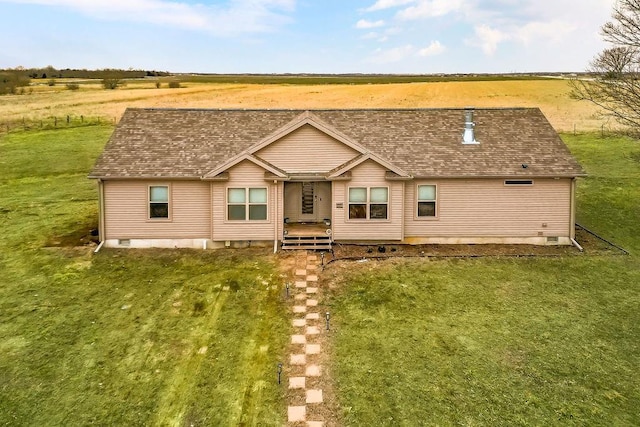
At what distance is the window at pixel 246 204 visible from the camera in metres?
20.0

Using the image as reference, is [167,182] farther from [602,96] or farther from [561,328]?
[602,96]

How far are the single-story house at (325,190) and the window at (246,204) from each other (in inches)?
1.6

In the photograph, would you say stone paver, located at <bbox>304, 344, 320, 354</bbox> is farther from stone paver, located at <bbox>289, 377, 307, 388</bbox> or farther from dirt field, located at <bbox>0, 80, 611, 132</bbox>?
dirt field, located at <bbox>0, 80, 611, 132</bbox>

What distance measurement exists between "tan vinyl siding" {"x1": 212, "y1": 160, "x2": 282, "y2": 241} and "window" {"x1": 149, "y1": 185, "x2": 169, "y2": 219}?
2.02 metres

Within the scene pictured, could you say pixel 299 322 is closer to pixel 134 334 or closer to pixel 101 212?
pixel 134 334

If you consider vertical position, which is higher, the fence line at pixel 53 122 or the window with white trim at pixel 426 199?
the fence line at pixel 53 122

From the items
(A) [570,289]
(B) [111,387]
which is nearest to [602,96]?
(A) [570,289]

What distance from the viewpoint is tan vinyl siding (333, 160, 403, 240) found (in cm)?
1995

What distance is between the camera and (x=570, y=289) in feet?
54.1

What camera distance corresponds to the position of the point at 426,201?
2059 cm

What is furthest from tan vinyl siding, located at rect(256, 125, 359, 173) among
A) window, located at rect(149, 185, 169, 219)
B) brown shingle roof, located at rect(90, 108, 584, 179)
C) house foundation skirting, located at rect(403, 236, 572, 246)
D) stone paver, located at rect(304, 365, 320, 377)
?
stone paver, located at rect(304, 365, 320, 377)

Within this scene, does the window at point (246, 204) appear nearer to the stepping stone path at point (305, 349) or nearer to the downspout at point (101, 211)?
the stepping stone path at point (305, 349)

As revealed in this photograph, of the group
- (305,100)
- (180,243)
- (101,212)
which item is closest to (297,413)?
(180,243)

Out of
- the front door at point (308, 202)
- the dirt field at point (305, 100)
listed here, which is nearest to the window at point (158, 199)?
the front door at point (308, 202)
